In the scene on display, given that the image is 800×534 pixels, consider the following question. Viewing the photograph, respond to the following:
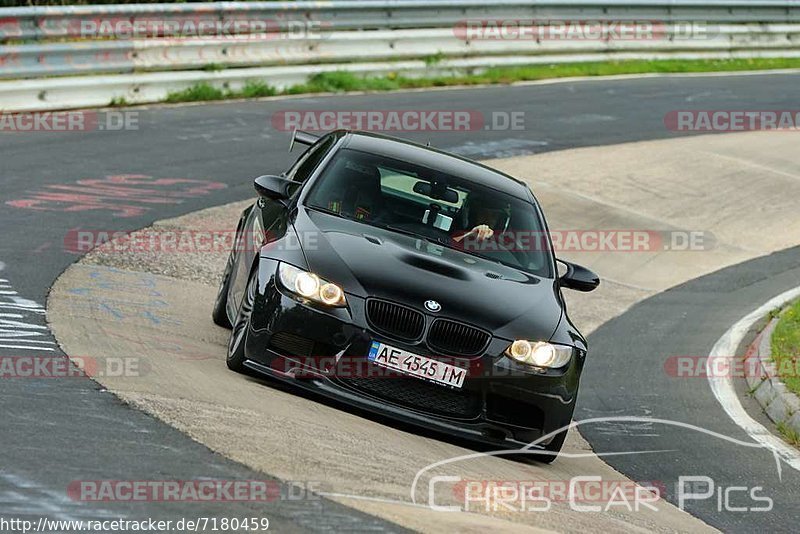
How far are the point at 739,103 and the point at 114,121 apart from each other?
1183 centimetres

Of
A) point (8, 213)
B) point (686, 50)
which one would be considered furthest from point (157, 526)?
point (686, 50)

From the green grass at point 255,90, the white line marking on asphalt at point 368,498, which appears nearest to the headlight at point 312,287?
the white line marking on asphalt at point 368,498

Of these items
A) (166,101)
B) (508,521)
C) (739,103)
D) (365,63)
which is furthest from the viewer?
(739,103)

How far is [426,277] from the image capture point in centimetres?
780

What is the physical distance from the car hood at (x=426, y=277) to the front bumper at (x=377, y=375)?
0.49 ft

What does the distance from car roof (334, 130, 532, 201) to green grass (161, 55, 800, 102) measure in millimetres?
10487

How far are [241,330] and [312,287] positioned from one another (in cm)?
58

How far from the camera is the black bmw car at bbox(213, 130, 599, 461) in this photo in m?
7.46

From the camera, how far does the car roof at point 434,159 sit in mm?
9281

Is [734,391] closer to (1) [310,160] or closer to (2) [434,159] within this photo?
(2) [434,159]

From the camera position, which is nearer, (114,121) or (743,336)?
(743,336)

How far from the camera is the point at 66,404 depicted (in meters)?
6.69

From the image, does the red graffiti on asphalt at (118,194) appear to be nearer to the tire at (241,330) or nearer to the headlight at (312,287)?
the tire at (241,330)

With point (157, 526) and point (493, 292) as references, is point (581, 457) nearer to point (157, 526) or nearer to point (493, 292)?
point (493, 292)
